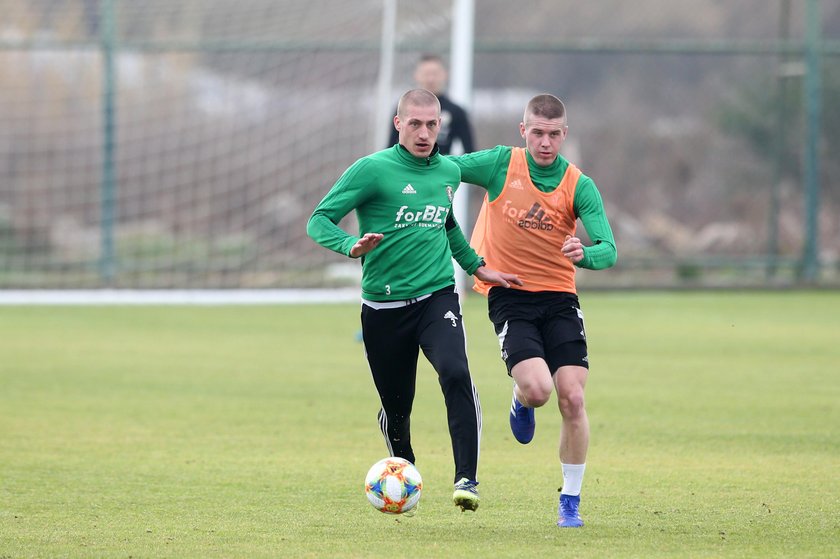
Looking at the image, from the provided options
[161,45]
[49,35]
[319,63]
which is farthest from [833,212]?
[49,35]

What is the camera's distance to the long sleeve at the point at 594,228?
20.8ft

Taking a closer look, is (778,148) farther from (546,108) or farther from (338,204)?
(338,204)

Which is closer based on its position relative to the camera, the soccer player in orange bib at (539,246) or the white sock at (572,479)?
the white sock at (572,479)

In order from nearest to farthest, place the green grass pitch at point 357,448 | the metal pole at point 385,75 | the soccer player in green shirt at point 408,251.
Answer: the green grass pitch at point 357,448 → the soccer player in green shirt at point 408,251 → the metal pole at point 385,75

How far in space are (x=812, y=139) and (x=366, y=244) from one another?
14946 mm

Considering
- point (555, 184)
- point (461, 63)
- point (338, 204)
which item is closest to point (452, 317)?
point (338, 204)

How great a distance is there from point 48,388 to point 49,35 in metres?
9.40

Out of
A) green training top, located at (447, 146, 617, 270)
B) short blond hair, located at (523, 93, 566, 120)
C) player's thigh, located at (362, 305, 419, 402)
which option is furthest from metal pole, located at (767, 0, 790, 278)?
player's thigh, located at (362, 305, 419, 402)

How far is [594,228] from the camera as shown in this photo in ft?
21.5

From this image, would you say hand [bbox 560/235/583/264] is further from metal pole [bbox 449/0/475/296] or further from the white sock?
metal pole [bbox 449/0/475/296]

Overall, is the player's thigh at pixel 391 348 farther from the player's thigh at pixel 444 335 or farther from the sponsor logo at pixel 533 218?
the sponsor logo at pixel 533 218

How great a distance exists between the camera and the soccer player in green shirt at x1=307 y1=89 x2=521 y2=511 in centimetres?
638

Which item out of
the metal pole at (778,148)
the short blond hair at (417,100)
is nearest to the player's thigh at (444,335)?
the short blond hair at (417,100)

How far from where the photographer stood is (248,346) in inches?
532
